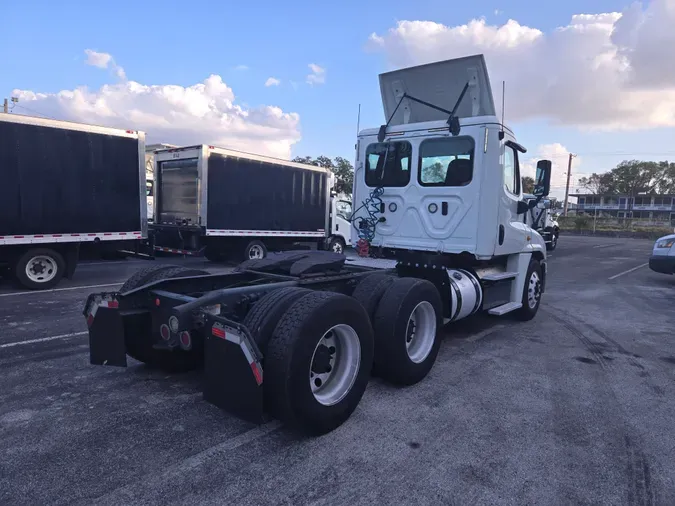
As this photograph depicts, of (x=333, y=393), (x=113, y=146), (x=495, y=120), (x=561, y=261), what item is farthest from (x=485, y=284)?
(x=561, y=261)

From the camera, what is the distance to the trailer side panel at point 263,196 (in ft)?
40.9

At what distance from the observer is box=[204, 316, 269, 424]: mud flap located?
2936 mm

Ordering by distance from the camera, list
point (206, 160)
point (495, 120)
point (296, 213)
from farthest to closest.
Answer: point (296, 213) → point (206, 160) → point (495, 120)

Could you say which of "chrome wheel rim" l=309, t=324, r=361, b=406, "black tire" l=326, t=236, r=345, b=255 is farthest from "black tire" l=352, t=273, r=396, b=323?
"black tire" l=326, t=236, r=345, b=255

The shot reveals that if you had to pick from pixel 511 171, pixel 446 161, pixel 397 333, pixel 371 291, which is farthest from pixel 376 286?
pixel 511 171

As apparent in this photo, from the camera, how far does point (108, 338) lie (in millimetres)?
3732

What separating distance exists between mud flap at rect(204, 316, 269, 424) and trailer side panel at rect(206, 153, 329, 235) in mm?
9621

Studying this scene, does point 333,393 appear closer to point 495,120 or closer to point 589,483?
point 589,483

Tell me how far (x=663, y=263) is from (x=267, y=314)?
11.4 m

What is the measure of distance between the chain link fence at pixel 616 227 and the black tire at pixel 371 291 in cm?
4407

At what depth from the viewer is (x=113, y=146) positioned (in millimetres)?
9617

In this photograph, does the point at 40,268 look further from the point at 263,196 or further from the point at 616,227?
the point at 616,227

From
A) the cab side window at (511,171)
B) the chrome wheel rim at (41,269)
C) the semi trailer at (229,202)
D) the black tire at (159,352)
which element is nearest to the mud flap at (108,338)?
the black tire at (159,352)

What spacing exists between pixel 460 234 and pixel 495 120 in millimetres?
1447
